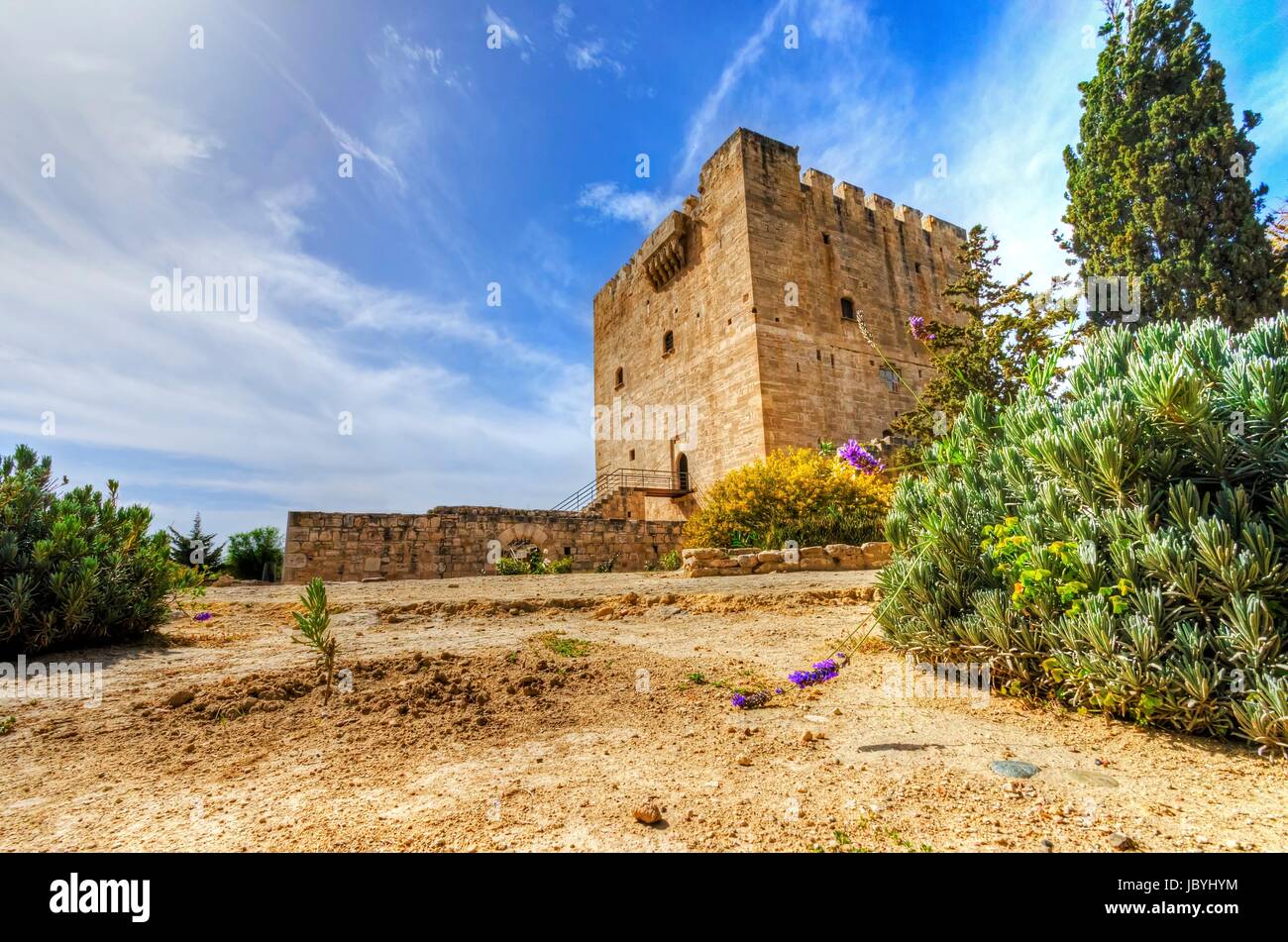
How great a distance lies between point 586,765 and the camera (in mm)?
1785

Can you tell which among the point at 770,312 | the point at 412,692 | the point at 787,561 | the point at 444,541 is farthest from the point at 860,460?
the point at 770,312

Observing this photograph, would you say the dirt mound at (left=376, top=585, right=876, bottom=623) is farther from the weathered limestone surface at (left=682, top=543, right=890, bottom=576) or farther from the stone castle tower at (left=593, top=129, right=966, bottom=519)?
the stone castle tower at (left=593, top=129, right=966, bottom=519)

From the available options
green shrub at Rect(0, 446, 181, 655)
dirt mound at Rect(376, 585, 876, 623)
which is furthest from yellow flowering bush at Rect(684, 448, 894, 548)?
green shrub at Rect(0, 446, 181, 655)

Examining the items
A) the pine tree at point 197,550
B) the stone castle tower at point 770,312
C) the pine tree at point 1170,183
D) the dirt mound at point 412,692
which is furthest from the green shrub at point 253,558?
the pine tree at point 1170,183

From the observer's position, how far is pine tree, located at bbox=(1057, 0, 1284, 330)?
10672 millimetres

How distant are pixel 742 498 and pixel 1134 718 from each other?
8.48m

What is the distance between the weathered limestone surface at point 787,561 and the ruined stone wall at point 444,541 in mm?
4762

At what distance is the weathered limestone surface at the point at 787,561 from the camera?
820 centimetres

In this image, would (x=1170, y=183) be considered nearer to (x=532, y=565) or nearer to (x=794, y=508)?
(x=794, y=508)

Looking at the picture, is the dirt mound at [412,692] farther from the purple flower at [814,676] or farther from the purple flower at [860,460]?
the purple flower at [860,460]

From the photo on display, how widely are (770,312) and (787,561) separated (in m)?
9.01
